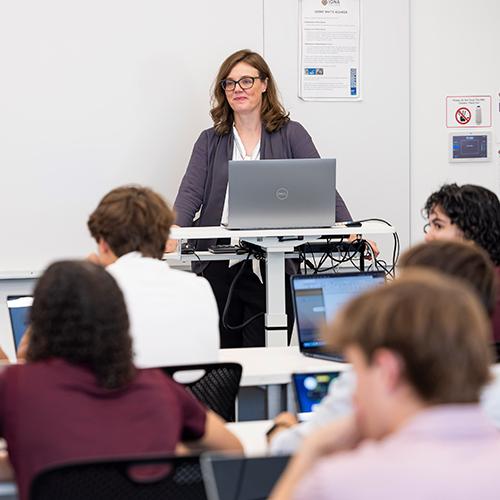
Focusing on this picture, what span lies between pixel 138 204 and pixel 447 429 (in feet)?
5.63

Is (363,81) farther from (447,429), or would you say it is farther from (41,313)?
(447,429)

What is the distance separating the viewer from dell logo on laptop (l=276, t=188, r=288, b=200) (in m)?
3.99

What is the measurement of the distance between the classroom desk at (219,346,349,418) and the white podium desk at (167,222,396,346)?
2.69 ft

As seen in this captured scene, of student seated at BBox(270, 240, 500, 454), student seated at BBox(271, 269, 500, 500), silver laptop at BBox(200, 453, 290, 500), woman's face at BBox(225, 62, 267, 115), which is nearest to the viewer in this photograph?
student seated at BBox(271, 269, 500, 500)

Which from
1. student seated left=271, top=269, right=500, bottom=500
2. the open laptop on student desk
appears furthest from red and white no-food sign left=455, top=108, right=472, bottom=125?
student seated left=271, top=269, right=500, bottom=500

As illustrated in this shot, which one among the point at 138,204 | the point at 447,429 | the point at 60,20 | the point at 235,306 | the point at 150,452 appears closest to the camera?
the point at 447,429

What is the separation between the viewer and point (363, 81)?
5578 millimetres

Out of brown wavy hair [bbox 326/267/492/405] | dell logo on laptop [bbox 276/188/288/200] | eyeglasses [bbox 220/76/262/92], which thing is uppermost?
eyeglasses [bbox 220/76/262/92]

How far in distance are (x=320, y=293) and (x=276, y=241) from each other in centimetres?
96

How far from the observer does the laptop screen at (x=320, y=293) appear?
3.05 m

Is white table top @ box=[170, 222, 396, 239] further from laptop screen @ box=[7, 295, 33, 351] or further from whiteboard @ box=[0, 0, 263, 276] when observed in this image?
whiteboard @ box=[0, 0, 263, 276]

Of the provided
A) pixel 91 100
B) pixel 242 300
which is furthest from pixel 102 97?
pixel 242 300

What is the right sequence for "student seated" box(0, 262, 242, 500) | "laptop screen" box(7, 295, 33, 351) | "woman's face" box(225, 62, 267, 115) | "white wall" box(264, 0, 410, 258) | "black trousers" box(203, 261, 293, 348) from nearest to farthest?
1. "student seated" box(0, 262, 242, 500)
2. "laptop screen" box(7, 295, 33, 351)
3. "black trousers" box(203, 261, 293, 348)
4. "woman's face" box(225, 62, 267, 115)
5. "white wall" box(264, 0, 410, 258)

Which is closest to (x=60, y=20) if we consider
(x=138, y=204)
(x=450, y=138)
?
(x=450, y=138)
